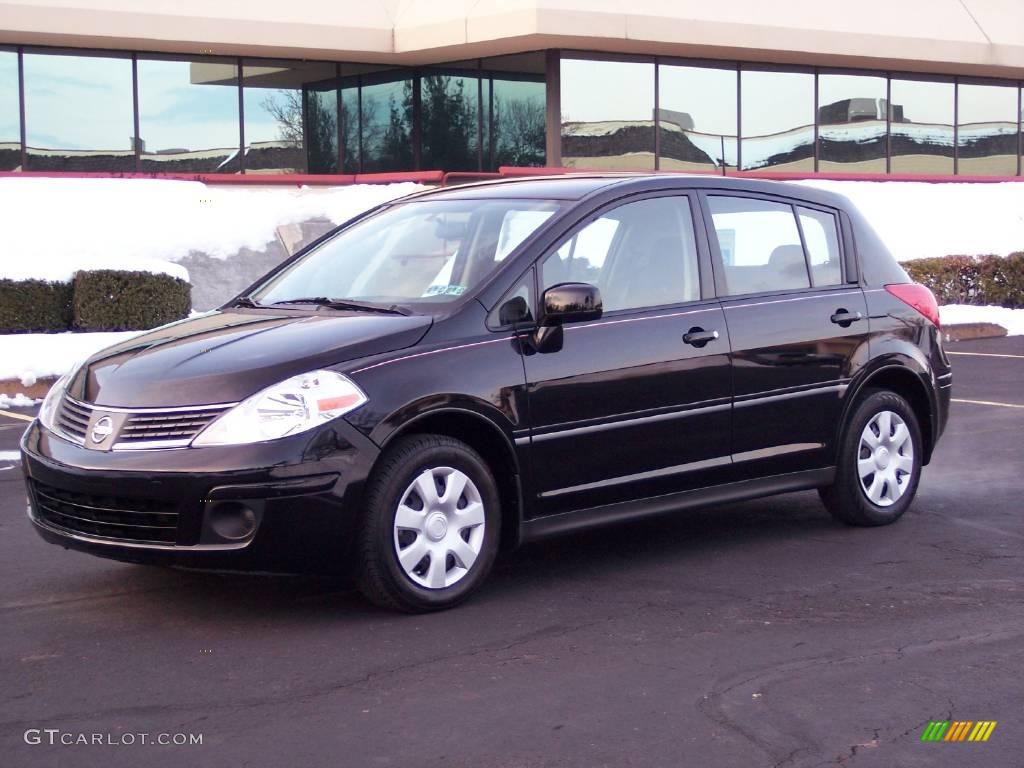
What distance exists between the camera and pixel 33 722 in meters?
4.43

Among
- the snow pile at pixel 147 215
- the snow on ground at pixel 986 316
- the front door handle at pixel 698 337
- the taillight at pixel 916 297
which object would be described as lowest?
the snow on ground at pixel 986 316

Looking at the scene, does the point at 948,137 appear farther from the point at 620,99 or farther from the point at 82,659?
the point at 82,659

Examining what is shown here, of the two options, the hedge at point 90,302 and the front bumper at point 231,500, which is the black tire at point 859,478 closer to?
the front bumper at point 231,500

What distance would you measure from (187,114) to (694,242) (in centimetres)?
2197

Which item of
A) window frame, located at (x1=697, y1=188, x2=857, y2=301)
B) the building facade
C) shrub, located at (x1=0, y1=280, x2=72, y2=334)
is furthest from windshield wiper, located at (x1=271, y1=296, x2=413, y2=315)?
the building facade

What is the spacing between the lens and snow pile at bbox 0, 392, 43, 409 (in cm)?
1269

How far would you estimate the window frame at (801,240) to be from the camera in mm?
6738

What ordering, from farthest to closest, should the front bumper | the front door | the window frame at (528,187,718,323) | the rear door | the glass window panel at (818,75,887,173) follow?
the glass window panel at (818,75,887,173), the rear door, the window frame at (528,187,718,323), the front door, the front bumper

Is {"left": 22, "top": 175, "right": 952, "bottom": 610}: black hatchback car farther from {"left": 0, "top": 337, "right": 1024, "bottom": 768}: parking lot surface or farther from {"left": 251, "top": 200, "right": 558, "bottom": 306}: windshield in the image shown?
{"left": 0, "top": 337, "right": 1024, "bottom": 768}: parking lot surface

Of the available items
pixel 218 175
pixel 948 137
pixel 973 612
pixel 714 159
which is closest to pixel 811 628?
pixel 973 612

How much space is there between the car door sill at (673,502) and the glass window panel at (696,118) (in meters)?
21.4

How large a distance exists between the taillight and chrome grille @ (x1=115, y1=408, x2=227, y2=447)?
150 inches

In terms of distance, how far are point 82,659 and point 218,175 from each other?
20839 mm

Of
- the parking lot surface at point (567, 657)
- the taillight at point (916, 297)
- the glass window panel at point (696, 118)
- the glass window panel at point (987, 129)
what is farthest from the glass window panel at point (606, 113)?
the parking lot surface at point (567, 657)
